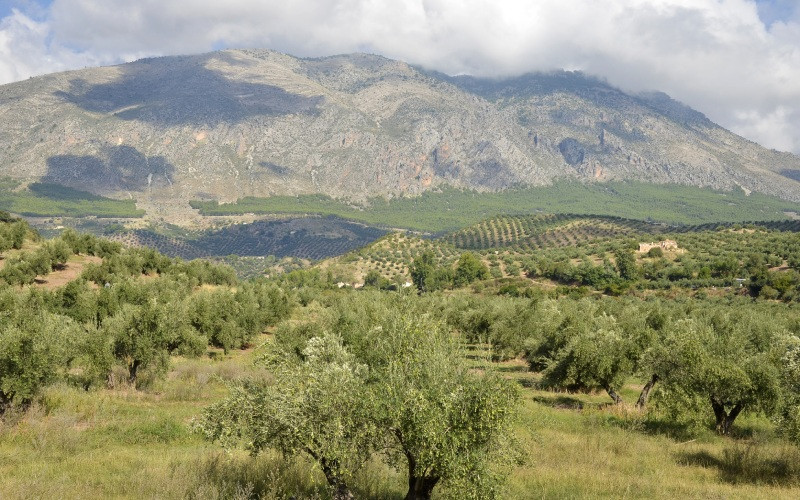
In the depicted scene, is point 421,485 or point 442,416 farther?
point 421,485

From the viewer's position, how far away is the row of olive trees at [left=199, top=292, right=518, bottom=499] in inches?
474

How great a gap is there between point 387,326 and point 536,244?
558ft

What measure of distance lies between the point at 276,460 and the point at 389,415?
22.8ft

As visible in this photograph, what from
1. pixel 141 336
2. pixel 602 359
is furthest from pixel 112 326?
pixel 602 359

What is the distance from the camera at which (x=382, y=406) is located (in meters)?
12.2

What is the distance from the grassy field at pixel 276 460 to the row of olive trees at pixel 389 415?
895 mm

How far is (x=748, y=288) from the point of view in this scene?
92438 mm

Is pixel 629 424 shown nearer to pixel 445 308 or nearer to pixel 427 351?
pixel 427 351

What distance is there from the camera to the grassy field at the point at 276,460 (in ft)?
50.7

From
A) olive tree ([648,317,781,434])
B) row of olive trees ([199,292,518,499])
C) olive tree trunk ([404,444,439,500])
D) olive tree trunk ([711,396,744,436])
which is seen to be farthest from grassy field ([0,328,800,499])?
olive tree ([648,317,781,434])

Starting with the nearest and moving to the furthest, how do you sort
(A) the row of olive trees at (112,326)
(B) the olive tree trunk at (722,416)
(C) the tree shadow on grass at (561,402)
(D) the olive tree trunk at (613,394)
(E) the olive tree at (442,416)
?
(E) the olive tree at (442,416)
(A) the row of olive trees at (112,326)
(B) the olive tree trunk at (722,416)
(D) the olive tree trunk at (613,394)
(C) the tree shadow on grass at (561,402)

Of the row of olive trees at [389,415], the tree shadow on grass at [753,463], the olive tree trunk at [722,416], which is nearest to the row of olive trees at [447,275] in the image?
the olive tree trunk at [722,416]

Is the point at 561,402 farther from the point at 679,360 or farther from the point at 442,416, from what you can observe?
the point at 442,416

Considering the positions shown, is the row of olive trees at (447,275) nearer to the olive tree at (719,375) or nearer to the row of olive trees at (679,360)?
Answer: the row of olive trees at (679,360)
